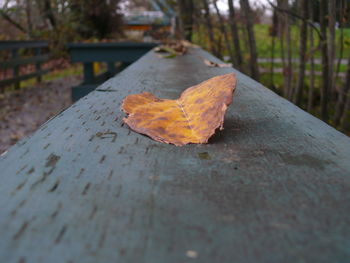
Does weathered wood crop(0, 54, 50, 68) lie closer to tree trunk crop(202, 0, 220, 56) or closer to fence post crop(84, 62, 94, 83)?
fence post crop(84, 62, 94, 83)

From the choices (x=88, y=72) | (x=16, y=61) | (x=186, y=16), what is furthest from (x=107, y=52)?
(x=16, y=61)

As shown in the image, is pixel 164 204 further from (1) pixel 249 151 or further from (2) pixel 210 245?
(1) pixel 249 151

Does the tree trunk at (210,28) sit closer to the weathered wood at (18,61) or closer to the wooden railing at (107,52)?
the wooden railing at (107,52)

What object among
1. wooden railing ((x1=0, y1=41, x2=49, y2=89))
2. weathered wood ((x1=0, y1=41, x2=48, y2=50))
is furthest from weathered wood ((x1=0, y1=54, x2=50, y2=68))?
weathered wood ((x1=0, y1=41, x2=48, y2=50))

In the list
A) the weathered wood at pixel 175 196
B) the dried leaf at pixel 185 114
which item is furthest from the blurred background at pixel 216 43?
the weathered wood at pixel 175 196

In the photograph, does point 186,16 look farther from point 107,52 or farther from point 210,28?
point 107,52

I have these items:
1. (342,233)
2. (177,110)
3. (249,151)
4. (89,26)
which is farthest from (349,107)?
(89,26)
